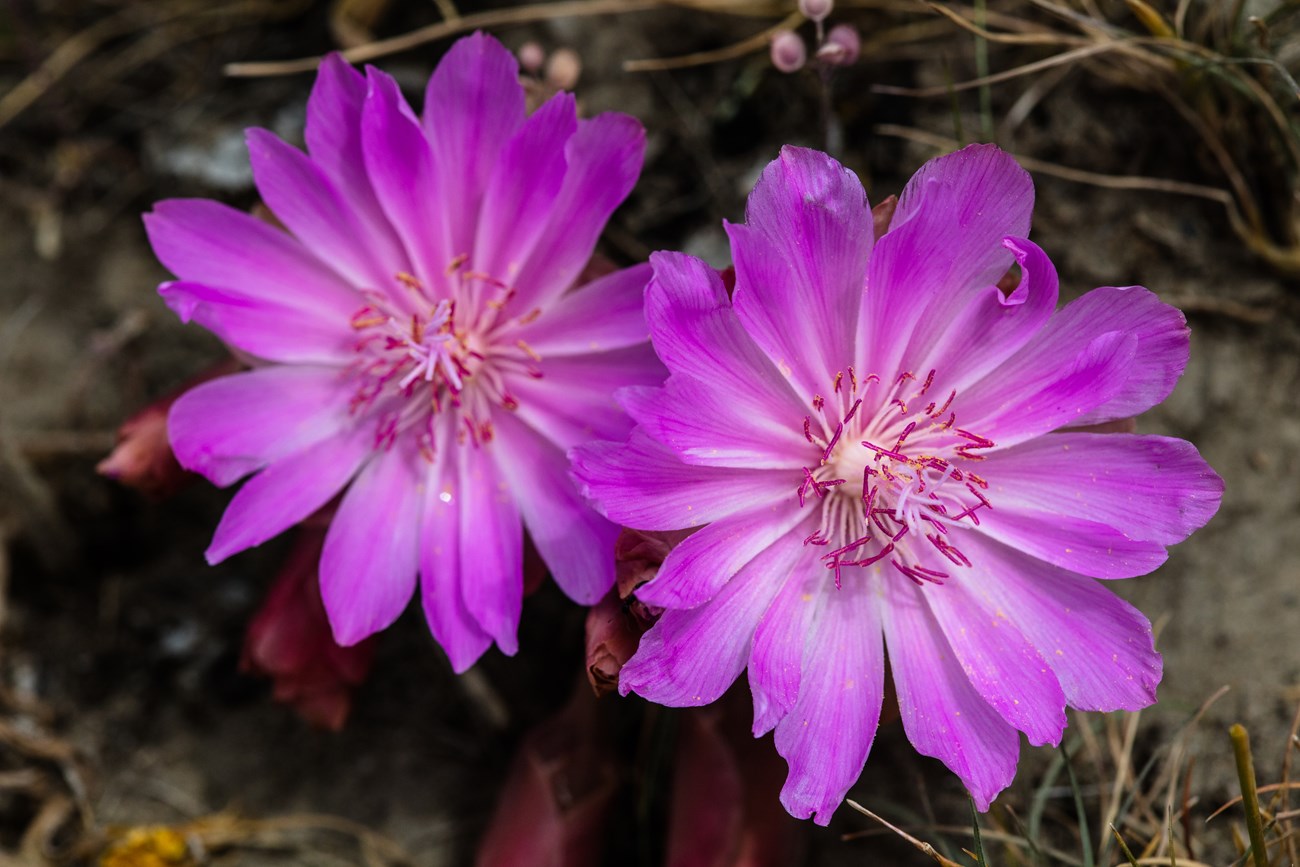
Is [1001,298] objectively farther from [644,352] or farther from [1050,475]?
[644,352]

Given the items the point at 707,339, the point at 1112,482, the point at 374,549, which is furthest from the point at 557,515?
the point at 1112,482

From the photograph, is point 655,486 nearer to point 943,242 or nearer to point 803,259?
point 803,259

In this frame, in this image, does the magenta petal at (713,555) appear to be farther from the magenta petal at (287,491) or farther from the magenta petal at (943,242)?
the magenta petal at (287,491)

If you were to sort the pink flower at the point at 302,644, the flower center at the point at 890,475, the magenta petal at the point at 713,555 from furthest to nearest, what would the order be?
the pink flower at the point at 302,644, the flower center at the point at 890,475, the magenta petal at the point at 713,555

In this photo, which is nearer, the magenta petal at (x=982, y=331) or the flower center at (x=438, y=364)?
the magenta petal at (x=982, y=331)

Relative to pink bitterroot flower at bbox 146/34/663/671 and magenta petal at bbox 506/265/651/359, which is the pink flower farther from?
magenta petal at bbox 506/265/651/359

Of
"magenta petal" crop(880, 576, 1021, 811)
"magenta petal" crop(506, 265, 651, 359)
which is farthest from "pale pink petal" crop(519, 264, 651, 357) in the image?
"magenta petal" crop(880, 576, 1021, 811)

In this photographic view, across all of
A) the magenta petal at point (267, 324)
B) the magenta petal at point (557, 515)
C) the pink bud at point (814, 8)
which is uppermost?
the pink bud at point (814, 8)

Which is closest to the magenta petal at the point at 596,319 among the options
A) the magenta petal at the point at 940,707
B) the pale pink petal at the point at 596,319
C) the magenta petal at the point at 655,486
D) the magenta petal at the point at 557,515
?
the pale pink petal at the point at 596,319
